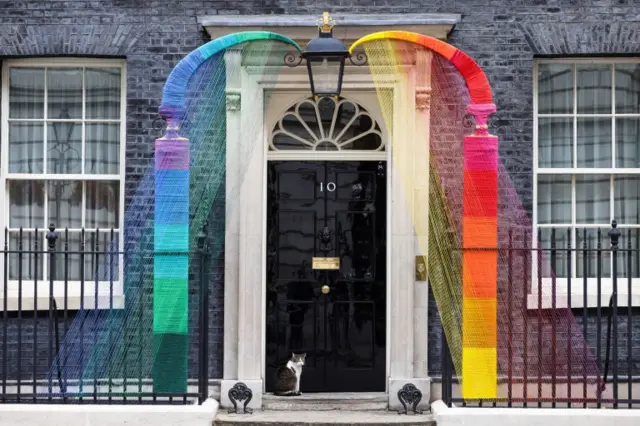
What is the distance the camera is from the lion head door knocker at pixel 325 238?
9.96m

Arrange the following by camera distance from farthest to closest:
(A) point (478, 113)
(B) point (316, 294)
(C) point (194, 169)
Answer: (B) point (316, 294), (C) point (194, 169), (A) point (478, 113)

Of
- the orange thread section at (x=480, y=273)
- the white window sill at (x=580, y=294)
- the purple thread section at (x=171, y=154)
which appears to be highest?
the purple thread section at (x=171, y=154)

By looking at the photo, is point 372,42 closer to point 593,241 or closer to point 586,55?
point 586,55

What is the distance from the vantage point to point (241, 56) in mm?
9664

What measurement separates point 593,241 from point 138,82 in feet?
15.0

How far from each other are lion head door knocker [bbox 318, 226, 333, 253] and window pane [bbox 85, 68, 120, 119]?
7.41ft

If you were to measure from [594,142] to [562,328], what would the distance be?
1889mm

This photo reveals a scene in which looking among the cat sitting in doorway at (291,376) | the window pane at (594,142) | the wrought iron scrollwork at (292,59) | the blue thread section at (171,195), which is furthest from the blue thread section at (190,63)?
the window pane at (594,142)

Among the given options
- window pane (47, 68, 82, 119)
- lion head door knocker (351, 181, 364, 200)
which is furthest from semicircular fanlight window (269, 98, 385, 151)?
window pane (47, 68, 82, 119)

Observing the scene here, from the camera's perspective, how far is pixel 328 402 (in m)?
9.70

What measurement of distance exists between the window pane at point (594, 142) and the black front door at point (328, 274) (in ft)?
6.34

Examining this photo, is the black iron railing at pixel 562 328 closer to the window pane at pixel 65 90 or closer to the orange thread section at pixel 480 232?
the orange thread section at pixel 480 232

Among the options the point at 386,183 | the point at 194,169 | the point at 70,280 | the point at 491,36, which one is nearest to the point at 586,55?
the point at 491,36

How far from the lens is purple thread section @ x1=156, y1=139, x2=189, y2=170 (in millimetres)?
8648
